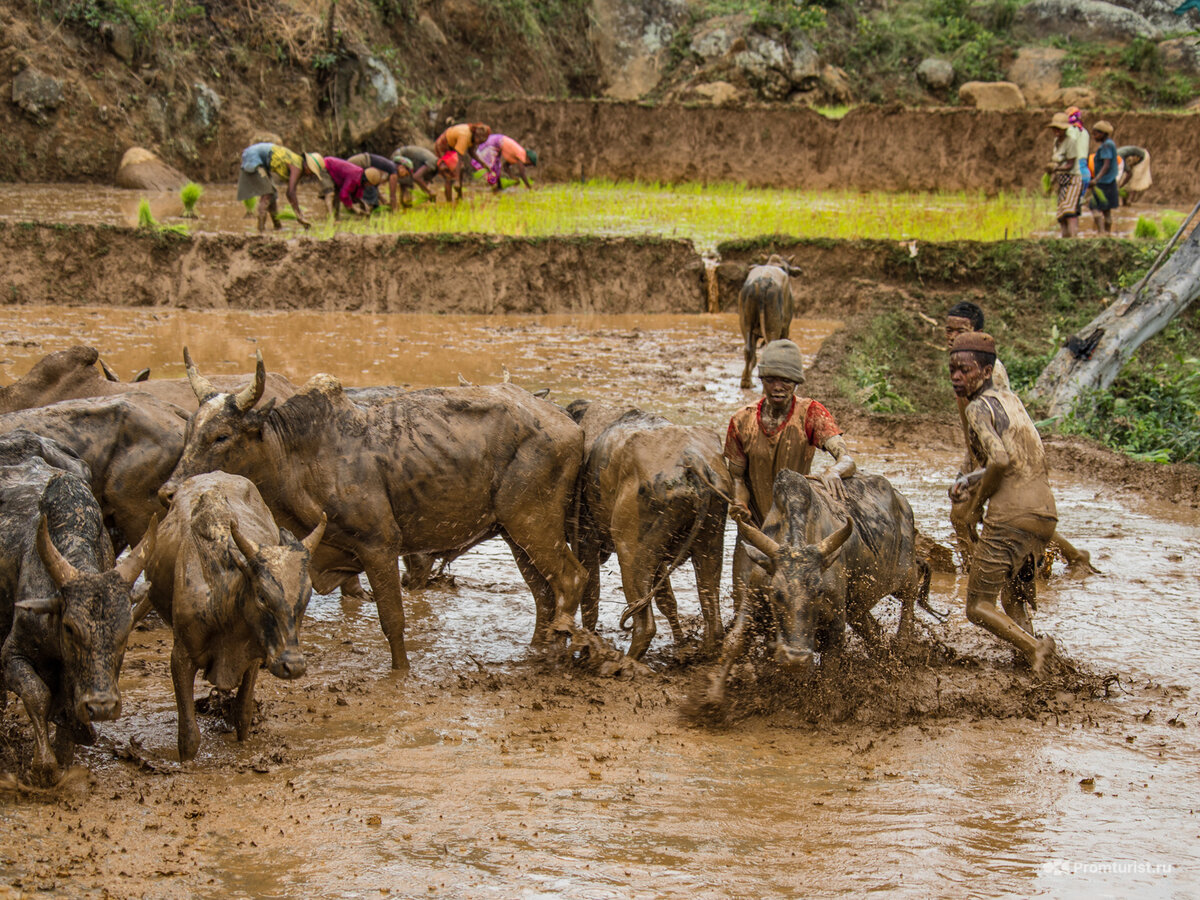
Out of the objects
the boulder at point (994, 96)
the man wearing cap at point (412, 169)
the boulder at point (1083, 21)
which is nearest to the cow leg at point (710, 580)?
the man wearing cap at point (412, 169)

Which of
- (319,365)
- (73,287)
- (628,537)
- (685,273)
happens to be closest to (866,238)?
(685,273)

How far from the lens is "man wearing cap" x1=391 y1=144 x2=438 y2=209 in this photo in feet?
71.3

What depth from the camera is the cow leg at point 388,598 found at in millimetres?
6535

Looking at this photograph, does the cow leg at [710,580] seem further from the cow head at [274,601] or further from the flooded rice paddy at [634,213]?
the flooded rice paddy at [634,213]

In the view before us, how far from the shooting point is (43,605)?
16.3 ft

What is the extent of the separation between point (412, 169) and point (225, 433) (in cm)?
1657

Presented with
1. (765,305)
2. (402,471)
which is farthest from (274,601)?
(765,305)

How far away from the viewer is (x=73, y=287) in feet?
53.2

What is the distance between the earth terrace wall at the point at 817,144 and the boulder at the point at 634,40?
8110 mm

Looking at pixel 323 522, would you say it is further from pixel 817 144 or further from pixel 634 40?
pixel 634 40

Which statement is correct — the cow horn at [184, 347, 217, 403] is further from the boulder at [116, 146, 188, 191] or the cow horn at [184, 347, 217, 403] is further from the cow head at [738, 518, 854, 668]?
the boulder at [116, 146, 188, 191]

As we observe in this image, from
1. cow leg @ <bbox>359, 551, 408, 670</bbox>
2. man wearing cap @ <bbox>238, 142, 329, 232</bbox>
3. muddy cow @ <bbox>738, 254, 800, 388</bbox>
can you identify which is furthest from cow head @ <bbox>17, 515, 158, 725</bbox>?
Answer: man wearing cap @ <bbox>238, 142, 329, 232</bbox>

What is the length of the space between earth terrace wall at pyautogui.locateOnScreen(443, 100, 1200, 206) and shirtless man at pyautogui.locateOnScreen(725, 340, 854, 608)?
2330cm

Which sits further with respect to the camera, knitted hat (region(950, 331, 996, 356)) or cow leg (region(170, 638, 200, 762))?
knitted hat (region(950, 331, 996, 356))
